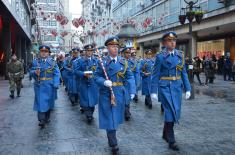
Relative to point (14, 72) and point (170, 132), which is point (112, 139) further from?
point (14, 72)

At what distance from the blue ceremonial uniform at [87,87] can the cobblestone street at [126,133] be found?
45 centimetres

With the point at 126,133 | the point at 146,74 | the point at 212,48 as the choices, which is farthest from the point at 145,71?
the point at 212,48

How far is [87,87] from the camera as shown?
9484 mm

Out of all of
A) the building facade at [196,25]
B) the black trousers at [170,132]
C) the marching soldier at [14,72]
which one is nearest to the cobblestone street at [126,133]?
the black trousers at [170,132]

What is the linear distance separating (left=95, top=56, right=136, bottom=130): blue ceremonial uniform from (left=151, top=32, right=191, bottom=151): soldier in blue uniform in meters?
0.58

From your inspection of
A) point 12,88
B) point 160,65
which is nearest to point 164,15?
point 12,88

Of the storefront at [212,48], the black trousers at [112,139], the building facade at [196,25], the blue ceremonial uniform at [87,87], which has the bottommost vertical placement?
the black trousers at [112,139]

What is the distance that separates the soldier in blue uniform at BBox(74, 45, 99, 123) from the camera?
9.38 m

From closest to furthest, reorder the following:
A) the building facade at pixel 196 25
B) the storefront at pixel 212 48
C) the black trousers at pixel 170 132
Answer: the black trousers at pixel 170 132
the building facade at pixel 196 25
the storefront at pixel 212 48

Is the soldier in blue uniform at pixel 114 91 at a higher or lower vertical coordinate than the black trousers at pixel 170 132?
higher

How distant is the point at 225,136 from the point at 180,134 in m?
0.94

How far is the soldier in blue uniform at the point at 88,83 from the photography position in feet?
30.8

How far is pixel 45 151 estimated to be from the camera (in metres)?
6.62

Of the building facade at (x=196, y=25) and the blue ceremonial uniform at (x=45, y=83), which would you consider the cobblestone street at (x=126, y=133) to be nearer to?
the blue ceremonial uniform at (x=45, y=83)
